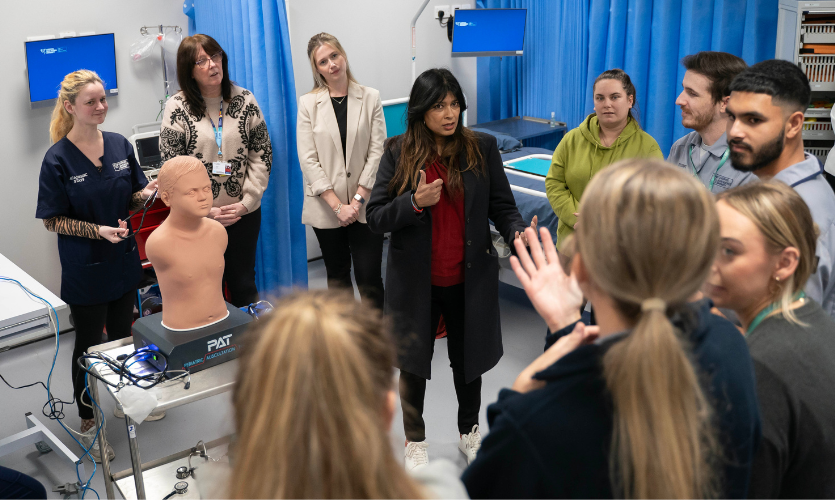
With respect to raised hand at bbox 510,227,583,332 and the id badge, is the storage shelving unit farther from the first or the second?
the id badge

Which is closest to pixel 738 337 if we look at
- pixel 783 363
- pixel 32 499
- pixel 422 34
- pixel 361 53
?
pixel 783 363

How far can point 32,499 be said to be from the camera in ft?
5.76

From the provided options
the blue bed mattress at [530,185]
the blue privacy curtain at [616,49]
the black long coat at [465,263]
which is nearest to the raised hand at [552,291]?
the black long coat at [465,263]

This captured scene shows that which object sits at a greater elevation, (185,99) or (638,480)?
(185,99)

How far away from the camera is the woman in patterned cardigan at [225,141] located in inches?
118

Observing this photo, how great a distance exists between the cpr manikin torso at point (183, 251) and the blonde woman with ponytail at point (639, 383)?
1480 millimetres

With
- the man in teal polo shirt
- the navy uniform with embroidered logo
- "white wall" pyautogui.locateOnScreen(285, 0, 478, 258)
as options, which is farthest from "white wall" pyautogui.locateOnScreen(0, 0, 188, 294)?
the man in teal polo shirt

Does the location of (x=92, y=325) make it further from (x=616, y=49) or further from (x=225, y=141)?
(x=616, y=49)

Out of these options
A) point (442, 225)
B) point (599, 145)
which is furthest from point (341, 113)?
point (599, 145)

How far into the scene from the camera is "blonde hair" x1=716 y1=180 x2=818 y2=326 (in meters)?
1.22

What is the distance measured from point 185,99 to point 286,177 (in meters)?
0.71

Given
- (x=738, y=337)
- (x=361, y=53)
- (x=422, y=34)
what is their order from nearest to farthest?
(x=738, y=337)
(x=361, y=53)
(x=422, y=34)

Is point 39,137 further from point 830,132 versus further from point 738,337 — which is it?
point 830,132

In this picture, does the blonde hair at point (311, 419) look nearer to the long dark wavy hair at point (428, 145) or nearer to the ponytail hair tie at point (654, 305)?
the ponytail hair tie at point (654, 305)
